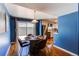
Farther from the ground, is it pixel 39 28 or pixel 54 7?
pixel 54 7

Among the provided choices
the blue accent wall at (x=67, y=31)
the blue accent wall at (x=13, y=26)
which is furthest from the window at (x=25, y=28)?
the blue accent wall at (x=67, y=31)

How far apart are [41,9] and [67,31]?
2.31ft

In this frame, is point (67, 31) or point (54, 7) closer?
point (54, 7)

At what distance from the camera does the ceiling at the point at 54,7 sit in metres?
1.93

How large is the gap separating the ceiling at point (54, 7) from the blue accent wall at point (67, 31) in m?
0.10

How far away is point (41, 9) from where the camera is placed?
79.2 inches

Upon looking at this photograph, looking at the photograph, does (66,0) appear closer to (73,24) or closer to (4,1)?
(73,24)

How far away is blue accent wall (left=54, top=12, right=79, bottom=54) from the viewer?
208cm

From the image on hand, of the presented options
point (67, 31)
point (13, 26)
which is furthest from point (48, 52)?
point (13, 26)

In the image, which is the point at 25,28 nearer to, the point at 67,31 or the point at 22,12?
the point at 22,12

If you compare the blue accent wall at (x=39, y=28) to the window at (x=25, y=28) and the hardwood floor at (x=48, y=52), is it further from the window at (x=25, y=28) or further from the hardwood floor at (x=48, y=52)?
the hardwood floor at (x=48, y=52)

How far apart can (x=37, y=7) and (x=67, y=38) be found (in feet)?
2.82

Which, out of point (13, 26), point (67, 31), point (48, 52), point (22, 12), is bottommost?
point (48, 52)

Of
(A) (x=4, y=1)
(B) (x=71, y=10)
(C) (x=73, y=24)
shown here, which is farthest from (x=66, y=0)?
(A) (x=4, y=1)
